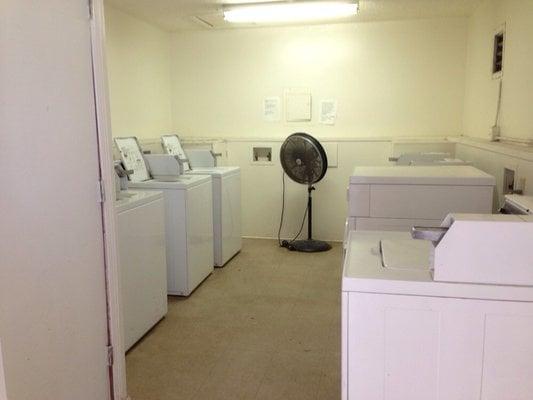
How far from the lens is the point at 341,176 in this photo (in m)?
5.26

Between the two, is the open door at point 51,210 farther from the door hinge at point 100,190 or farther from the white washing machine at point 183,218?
the white washing machine at point 183,218

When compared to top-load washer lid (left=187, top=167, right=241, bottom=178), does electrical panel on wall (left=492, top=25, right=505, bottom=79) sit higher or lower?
higher

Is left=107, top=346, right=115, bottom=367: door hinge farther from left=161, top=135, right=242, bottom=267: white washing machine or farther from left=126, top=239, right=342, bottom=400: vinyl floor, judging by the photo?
left=161, top=135, right=242, bottom=267: white washing machine

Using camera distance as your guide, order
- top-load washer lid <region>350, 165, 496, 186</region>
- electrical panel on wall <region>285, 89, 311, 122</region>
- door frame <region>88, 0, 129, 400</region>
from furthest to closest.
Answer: electrical panel on wall <region>285, 89, 311, 122</region> < top-load washer lid <region>350, 165, 496, 186</region> < door frame <region>88, 0, 129, 400</region>

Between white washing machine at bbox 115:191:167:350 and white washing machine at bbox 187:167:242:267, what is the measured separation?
1.08 metres

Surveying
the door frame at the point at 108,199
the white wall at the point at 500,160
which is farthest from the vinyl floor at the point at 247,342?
the white wall at the point at 500,160

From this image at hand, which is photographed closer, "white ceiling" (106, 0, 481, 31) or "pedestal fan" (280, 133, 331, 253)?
"white ceiling" (106, 0, 481, 31)

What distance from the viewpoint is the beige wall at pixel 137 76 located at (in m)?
4.33

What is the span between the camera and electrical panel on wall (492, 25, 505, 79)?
348 cm

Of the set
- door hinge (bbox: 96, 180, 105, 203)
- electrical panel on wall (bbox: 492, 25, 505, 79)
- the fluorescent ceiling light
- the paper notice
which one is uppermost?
the fluorescent ceiling light

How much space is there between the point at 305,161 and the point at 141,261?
2216 mm

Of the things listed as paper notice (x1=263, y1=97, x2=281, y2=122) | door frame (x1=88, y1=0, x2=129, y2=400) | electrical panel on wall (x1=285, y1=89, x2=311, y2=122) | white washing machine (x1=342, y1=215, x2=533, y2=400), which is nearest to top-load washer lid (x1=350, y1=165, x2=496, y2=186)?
white washing machine (x1=342, y1=215, x2=533, y2=400)

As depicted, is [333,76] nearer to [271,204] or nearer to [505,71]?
[271,204]

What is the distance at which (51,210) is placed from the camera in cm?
174
